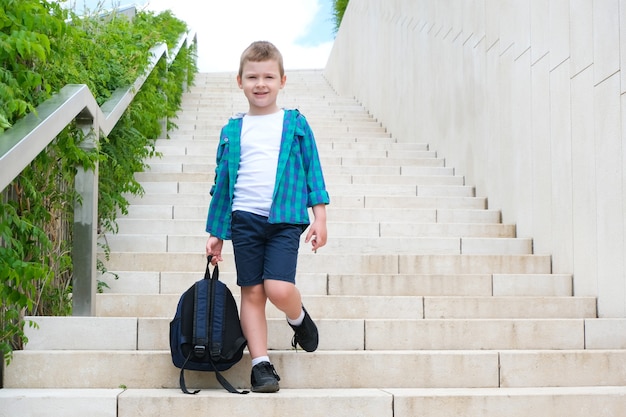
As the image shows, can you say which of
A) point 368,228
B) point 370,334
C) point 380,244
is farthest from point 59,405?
point 368,228

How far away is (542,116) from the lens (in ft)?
17.7

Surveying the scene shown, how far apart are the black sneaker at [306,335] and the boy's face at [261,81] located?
0.86 metres

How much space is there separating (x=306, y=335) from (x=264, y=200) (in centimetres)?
58

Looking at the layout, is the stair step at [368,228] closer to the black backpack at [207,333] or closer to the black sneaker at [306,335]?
A: the black sneaker at [306,335]

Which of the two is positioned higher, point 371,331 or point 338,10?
point 338,10

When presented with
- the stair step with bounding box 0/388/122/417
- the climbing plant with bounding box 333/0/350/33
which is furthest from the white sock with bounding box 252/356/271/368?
the climbing plant with bounding box 333/0/350/33

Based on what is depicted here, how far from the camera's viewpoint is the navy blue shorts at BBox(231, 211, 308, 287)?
128 inches

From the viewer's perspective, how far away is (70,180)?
12.6 feet

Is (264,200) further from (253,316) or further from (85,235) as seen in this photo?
(85,235)

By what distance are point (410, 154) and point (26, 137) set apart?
18.0 feet

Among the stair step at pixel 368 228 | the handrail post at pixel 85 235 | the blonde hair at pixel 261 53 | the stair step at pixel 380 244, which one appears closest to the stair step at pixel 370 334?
the handrail post at pixel 85 235

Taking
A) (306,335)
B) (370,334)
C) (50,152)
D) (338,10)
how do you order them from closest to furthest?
1. (306,335)
2. (50,152)
3. (370,334)
4. (338,10)

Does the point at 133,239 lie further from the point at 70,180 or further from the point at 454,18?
the point at 454,18

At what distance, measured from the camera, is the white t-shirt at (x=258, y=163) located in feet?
10.8
